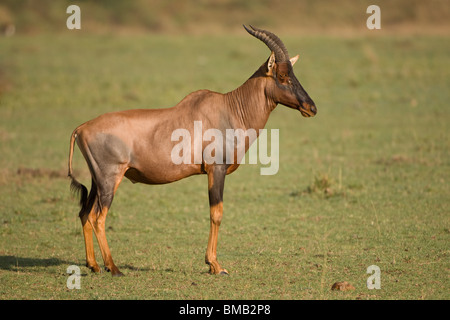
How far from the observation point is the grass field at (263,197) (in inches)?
300

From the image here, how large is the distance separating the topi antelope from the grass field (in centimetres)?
66

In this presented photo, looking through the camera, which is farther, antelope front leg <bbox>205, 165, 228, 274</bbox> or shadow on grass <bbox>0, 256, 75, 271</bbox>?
shadow on grass <bbox>0, 256, 75, 271</bbox>

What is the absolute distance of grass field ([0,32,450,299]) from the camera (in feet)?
25.0

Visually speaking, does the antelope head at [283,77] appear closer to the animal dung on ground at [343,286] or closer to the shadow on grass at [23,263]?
the animal dung on ground at [343,286]

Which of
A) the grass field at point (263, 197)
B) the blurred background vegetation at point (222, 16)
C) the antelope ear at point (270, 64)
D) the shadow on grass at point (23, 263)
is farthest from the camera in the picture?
the blurred background vegetation at point (222, 16)

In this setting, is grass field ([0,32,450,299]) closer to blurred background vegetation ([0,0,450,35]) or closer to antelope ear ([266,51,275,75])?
antelope ear ([266,51,275,75])

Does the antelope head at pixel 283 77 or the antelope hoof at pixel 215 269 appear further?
the antelope head at pixel 283 77

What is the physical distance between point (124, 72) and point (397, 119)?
10832 millimetres

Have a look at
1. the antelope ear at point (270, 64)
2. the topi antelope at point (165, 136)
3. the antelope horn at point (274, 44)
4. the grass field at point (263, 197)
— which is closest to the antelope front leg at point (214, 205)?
the topi antelope at point (165, 136)

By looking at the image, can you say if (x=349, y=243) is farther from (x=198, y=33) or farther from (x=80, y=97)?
(x=198, y=33)

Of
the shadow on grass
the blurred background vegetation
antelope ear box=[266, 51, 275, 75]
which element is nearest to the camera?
antelope ear box=[266, 51, 275, 75]

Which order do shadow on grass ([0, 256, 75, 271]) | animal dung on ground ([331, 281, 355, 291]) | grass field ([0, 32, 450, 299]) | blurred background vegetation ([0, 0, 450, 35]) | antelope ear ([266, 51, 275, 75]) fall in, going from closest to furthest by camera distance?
1. animal dung on ground ([331, 281, 355, 291])
2. grass field ([0, 32, 450, 299])
3. antelope ear ([266, 51, 275, 75])
4. shadow on grass ([0, 256, 75, 271])
5. blurred background vegetation ([0, 0, 450, 35])

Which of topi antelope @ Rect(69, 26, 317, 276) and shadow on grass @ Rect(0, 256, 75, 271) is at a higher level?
topi antelope @ Rect(69, 26, 317, 276)

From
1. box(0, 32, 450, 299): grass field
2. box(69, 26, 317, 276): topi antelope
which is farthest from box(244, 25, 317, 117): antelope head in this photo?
box(0, 32, 450, 299): grass field
